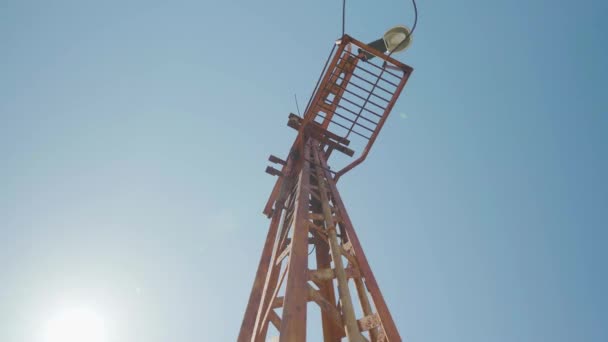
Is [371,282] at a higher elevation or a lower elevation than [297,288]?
lower

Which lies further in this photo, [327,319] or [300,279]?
[327,319]

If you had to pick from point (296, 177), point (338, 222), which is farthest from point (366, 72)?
point (338, 222)

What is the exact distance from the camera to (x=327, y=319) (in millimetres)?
3488

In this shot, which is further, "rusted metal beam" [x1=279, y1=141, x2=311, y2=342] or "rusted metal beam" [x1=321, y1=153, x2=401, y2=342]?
"rusted metal beam" [x1=321, y1=153, x2=401, y2=342]

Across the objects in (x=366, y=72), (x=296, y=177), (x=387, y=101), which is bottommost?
(x=296, y=177)

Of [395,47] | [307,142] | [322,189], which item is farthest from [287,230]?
[395,47]

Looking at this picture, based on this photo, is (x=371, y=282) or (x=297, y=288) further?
(x=371, y=282)

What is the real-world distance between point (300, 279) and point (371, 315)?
740mm

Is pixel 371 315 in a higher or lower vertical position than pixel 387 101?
lower

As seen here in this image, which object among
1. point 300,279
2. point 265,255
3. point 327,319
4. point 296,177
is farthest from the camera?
point 296,177

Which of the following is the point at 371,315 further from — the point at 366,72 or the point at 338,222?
the point at 366,72

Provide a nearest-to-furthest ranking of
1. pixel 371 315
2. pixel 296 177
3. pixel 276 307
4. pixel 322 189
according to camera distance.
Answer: pixel 371 315 < pixel 276 307 < pixel 322 189 < pixel 296 177

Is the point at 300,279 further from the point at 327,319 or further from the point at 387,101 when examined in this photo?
the point at 387,101

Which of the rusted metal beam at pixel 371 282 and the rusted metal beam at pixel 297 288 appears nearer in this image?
the rusted metal beam at pixel 297 288
